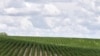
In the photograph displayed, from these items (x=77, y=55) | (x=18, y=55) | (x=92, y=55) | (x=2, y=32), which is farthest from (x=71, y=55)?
(x=2, y=32)

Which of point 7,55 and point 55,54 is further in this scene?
point 55,54

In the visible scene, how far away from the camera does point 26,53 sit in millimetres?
53344

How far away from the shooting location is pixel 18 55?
50469mm

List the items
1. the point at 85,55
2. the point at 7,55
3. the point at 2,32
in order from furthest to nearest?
the point at 2,32
the point at 85,55
the point at 7,55

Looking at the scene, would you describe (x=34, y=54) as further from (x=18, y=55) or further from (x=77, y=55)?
(x=77, y=55)

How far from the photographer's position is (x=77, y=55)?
184 feet

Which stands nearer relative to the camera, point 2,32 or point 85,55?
point 85,55

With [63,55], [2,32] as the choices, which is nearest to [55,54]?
[63,55]

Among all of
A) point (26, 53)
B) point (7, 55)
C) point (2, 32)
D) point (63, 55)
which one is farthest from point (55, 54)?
point (2, 32)

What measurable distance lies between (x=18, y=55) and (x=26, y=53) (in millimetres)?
3094

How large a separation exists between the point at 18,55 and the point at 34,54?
3.31 meters

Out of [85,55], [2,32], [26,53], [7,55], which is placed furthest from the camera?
[2,32]

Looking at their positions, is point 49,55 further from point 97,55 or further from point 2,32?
point 2,32

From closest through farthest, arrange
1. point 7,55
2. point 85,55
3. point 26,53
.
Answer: point 7,55 < point 26,53 < point 85,55
